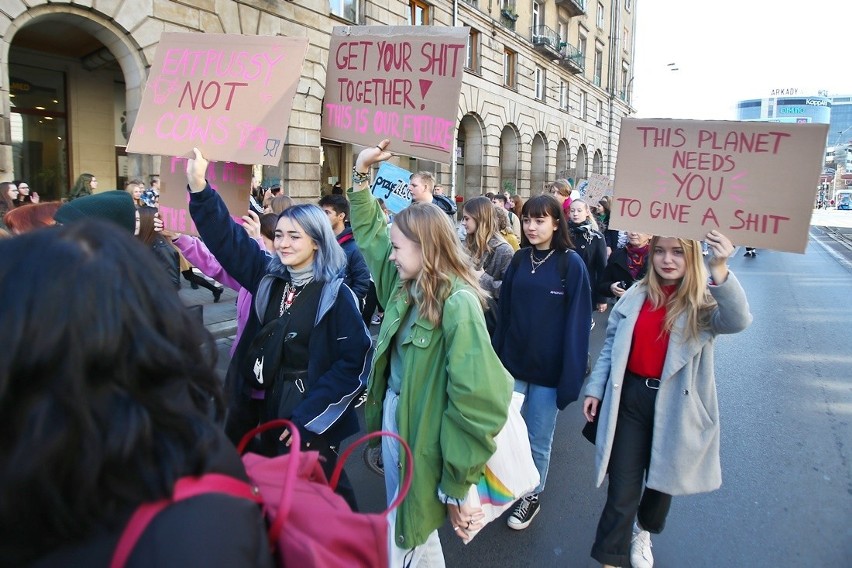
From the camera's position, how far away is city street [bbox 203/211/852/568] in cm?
302

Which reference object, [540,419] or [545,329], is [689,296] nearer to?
[545,329]

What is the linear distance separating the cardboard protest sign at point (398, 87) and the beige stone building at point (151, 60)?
775cm

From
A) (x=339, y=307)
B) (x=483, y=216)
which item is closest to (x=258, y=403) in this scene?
(x=339, y=307)

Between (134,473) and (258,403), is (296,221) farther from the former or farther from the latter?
(134,473)

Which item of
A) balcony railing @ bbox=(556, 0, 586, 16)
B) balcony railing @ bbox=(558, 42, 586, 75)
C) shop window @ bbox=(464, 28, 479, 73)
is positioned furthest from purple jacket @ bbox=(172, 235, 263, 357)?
balcony railing @ bbox=(556, 0, 586, 16)

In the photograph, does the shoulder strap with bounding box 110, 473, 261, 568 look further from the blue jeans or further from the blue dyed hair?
the blue jeans

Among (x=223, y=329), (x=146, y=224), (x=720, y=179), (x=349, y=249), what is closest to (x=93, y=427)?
(x=720, y=179)

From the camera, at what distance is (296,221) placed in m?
2.81

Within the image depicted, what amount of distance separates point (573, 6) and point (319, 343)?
103ft

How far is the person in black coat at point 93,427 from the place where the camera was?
78 cm

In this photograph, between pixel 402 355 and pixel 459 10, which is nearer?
pixel 402 355

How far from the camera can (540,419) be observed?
3.43 meters

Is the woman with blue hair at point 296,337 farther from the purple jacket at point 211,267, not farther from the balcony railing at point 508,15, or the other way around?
the balcony railing at point 508,15

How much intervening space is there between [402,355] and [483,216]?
2564mm
